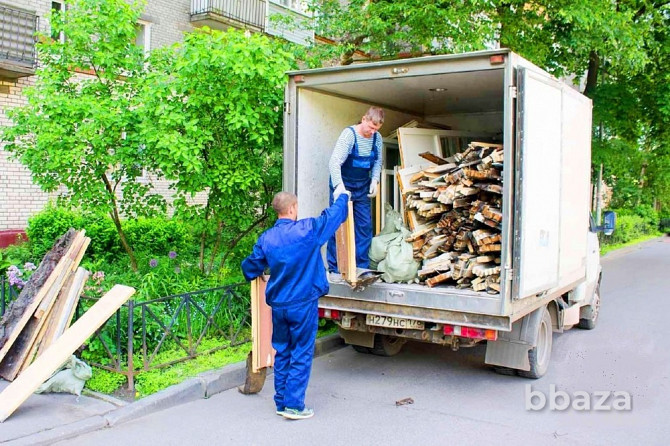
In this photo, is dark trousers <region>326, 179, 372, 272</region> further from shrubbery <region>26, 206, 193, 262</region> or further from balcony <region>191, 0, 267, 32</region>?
balcony <region>191, 0, 267, 32</region>

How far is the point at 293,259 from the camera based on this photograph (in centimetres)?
481

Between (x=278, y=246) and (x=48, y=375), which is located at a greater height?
(x=278, y=246)

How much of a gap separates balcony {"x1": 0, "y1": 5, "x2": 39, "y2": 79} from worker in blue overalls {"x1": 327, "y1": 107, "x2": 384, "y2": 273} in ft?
27.8

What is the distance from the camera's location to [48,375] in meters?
4.81

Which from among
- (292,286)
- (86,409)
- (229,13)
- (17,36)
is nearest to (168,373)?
(86,409)

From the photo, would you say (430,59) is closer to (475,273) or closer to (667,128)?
(475,273)

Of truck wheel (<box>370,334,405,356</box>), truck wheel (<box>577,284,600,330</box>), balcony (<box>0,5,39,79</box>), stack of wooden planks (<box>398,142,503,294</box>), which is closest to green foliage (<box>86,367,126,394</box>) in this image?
truck wheel (<box>370,334,405,356</box>)

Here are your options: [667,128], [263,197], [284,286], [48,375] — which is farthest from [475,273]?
[667,128]

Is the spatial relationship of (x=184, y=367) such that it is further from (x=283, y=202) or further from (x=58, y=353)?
(x=283, y=202)

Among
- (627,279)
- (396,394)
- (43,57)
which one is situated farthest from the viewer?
(627,279)

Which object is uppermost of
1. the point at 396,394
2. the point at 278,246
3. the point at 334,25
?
the point at 334,25

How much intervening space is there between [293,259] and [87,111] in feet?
9.95

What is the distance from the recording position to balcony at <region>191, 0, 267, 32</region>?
1638cm

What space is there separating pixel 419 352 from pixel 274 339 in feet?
8.97
